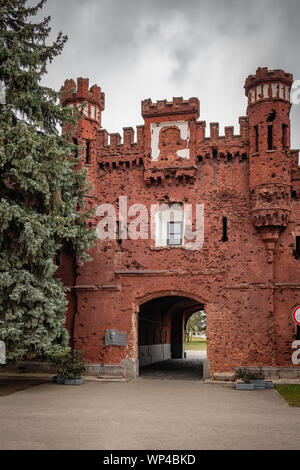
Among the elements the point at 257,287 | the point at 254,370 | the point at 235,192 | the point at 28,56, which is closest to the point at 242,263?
the point at 257,287

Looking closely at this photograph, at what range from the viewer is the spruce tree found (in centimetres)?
1620

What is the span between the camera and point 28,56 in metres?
18.0

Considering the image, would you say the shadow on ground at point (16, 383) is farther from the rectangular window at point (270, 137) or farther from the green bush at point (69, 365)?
the rectangular window at point (270, 137)

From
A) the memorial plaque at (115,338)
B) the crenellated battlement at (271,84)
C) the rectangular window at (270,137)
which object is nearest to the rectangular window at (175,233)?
the memorial plaque at (115,338)

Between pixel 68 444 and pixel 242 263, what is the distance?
13.0 m

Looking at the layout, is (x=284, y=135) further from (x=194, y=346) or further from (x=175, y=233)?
(x=194, y=346)

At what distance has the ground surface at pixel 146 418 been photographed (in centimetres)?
962

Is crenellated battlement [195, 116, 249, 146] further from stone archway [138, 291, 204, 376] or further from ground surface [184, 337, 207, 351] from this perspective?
ground surface [184, 337, 207, 351]

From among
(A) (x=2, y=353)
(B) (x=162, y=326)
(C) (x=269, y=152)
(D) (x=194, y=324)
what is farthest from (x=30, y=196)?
(D) (x=194, y=324)

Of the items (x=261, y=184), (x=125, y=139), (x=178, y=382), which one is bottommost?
(x=178, y=382)

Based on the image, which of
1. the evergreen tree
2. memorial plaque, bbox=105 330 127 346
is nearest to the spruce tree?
memorial plaque, bbox=105 330 127 346

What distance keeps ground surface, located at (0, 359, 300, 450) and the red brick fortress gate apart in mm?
3320

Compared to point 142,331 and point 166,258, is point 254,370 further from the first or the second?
point 142,331

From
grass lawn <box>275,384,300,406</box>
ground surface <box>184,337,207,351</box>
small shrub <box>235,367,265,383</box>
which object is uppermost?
small shrub <box>235,367,265,383</box>
